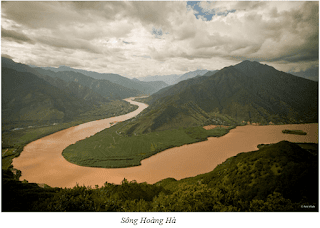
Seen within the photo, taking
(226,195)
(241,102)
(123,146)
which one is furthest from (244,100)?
(226,195)

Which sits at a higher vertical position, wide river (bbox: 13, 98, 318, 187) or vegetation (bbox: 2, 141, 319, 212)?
vegetation (bbox: 2, 141, 319, 212)

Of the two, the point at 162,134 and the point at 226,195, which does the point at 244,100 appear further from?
the point at 226,195

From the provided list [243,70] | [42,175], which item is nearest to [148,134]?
[42,175]

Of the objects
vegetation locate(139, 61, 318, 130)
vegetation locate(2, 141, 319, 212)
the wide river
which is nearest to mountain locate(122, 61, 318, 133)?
vegetation locate(139, 61, 318, 130)

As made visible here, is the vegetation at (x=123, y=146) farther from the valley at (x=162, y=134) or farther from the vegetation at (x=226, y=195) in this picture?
the vegetation at (x=226, y=195)

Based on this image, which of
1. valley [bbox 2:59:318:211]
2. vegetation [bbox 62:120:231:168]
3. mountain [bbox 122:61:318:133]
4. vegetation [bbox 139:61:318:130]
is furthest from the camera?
vegetation [bbox 139:61:318:130]

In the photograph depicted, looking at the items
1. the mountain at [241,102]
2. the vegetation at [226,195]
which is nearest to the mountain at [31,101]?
the mountain at [241,102]

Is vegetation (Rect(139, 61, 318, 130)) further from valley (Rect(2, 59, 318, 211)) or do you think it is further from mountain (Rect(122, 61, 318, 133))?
valley (Rect(2, 59, 318, 211))
